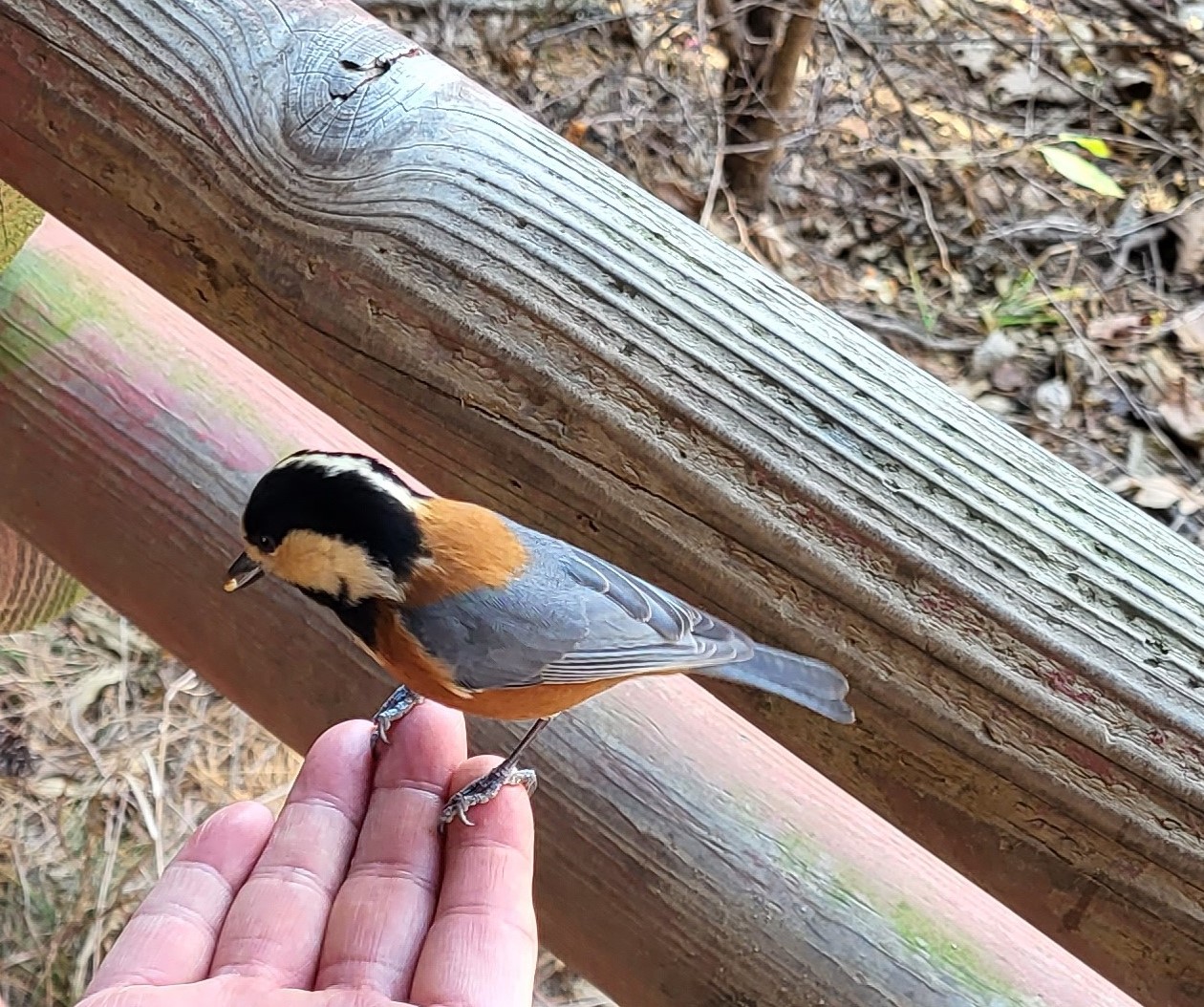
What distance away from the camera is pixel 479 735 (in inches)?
50.6

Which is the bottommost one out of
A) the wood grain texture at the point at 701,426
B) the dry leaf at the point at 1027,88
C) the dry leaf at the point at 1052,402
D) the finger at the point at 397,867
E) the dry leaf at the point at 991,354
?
the dry leaf at the point at 1052,402

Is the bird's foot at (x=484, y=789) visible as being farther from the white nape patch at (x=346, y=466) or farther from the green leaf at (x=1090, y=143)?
the green leaf at (x=1090, y=143)

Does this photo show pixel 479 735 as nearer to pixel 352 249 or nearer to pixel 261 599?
pixel 261 599

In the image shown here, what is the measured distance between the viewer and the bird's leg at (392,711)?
1186 millimetres

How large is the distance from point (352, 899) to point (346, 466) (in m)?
0.43

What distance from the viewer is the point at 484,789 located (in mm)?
1091

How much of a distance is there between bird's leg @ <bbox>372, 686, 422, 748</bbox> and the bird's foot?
0.11 meters

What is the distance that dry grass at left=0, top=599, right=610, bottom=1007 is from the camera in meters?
2.07

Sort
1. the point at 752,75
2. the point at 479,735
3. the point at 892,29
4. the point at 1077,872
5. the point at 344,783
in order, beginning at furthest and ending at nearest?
the point at 892,29
the point at 752,75
the point at 479,735
the point at 344,783
the point at 1077,872

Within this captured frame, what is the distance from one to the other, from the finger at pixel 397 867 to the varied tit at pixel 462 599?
30mm

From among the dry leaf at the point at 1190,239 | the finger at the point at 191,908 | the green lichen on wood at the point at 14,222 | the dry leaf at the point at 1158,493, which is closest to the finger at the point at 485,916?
the finger at the point at 191,908

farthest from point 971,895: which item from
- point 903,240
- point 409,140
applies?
point 903,240

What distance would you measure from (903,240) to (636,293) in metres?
2.00

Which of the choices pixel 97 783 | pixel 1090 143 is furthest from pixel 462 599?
pixel 1090 143
